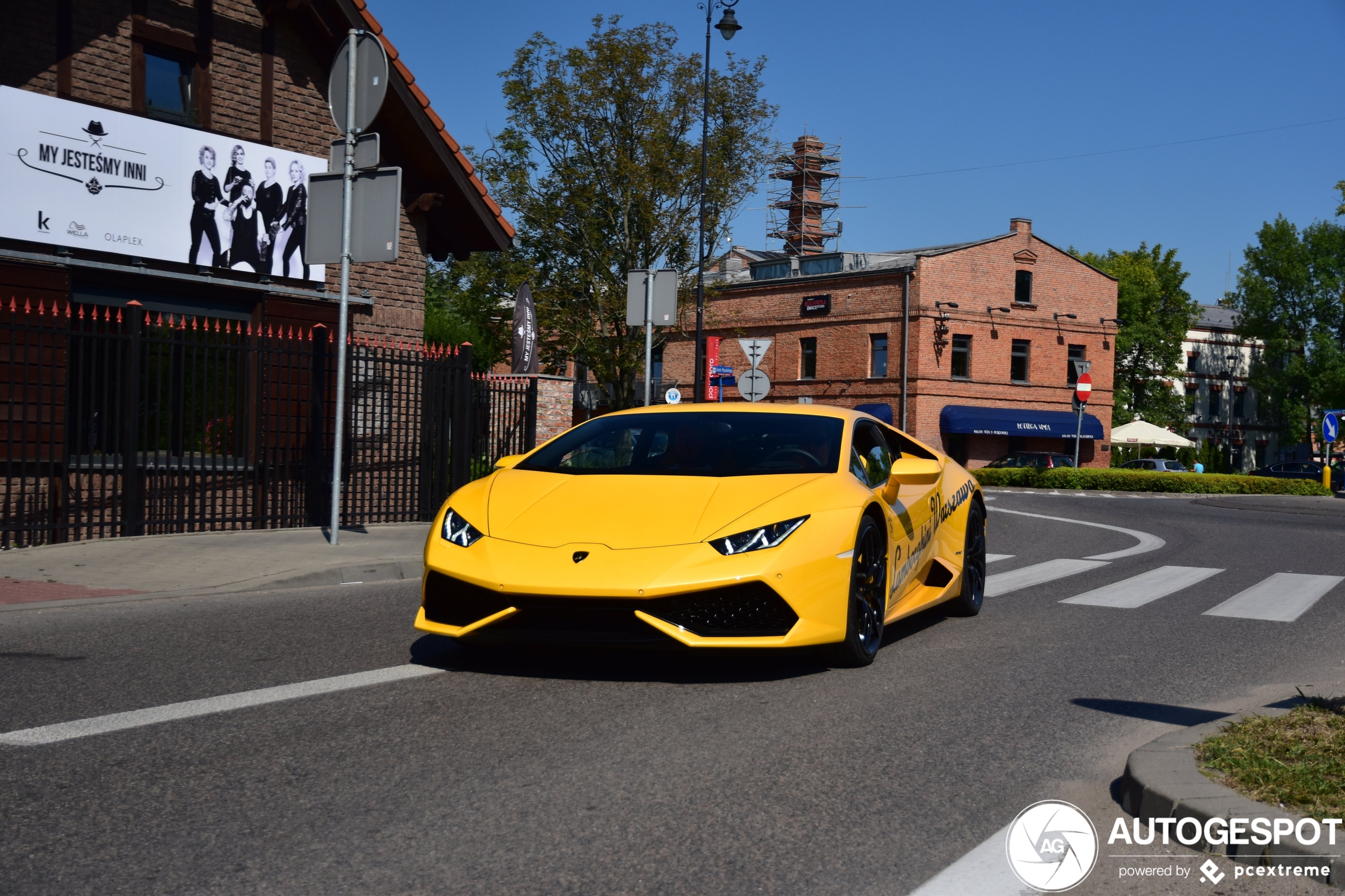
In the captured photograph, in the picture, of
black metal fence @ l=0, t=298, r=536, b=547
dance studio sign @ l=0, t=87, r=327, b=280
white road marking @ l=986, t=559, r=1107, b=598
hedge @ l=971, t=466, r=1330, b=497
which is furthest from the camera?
hedge @ l=971, t=466, r=1330, b=497

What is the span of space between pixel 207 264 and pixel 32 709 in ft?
33.5

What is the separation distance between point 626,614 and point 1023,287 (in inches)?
1930

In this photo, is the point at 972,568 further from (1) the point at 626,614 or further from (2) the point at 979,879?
(2) the point at 979,879

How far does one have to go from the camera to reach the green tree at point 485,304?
33.6m

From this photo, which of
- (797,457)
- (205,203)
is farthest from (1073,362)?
(797,457)

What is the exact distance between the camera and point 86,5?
43.1 ft

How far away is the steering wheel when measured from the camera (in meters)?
6.28

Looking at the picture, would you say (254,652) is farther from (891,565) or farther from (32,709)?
(891,565)

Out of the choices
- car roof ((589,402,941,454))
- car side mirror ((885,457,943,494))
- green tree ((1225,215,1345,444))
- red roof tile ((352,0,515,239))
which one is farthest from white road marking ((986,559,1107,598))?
green tree ((1225,215,1345,444))

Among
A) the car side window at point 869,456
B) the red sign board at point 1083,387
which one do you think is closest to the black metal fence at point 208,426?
the car side window at point 869,456

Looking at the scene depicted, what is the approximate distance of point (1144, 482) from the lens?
35688 mm

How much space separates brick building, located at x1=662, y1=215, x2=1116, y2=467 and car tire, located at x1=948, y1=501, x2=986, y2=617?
37459 mm

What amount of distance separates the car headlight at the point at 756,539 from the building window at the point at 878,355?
44.3m

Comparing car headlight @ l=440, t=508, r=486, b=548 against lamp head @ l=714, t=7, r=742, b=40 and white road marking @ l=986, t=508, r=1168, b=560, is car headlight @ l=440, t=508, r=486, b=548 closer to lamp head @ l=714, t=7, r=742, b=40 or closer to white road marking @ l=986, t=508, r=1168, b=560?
white road marking @ l=986, t=508, r=1168, b=560
